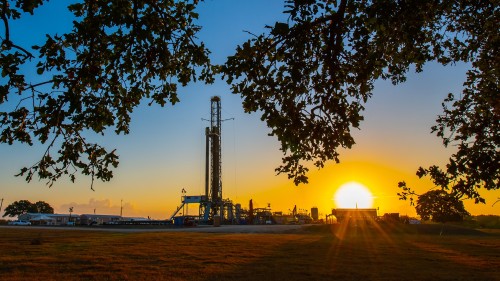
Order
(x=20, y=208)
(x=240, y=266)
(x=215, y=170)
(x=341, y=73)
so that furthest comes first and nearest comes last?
(x=20, y=208) < (x=215, y=170) < (x=240, y=266) < (x=341, y=73)

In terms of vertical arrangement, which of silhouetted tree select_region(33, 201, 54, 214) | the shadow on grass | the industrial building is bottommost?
the shadow on grass

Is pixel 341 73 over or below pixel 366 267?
over

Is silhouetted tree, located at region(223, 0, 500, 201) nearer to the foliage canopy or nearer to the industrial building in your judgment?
the industrial building

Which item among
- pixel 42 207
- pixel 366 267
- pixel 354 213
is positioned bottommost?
pixel 366 267

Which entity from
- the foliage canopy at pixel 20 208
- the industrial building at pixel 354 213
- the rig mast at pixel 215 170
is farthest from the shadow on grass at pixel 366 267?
the foliage canopy at pixel 20 208

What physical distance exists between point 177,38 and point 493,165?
314 inches

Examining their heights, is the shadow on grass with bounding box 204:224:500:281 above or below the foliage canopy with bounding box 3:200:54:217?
below

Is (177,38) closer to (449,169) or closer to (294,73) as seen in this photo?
(294,73)

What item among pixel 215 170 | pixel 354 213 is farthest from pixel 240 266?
pixel 215 170

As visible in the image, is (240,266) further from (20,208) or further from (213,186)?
(20,208)

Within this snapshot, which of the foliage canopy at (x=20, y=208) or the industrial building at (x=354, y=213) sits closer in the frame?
the industrial building at (x=354, y=213)

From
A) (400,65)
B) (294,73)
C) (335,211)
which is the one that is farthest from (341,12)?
(335,211)

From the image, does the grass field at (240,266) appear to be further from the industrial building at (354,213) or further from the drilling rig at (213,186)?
the drilling rig at (213,186)

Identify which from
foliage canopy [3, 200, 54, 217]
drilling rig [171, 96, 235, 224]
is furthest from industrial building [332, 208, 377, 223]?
foliage canopy [3, 200, 54, 217]
